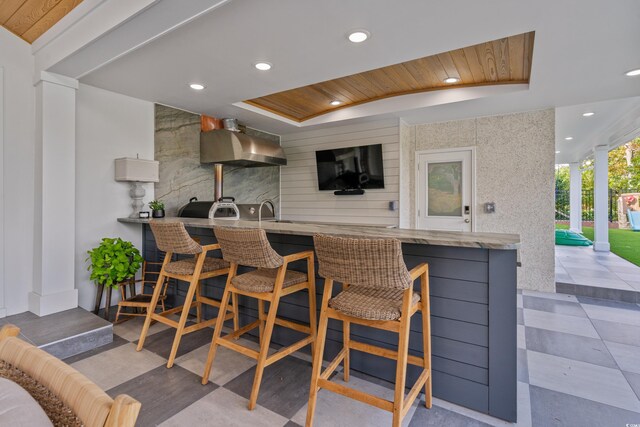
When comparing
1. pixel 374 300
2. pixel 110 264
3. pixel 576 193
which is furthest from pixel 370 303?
pixel 576 193

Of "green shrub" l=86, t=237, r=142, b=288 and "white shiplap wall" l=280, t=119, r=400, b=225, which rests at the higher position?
"white shiplap wall" l=280, t=119, r=400, b=225

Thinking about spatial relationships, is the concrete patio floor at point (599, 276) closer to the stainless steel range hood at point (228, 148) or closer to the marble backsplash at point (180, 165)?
the stainless steel range hood at point (228, 148)

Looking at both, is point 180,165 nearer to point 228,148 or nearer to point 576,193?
point 228,148

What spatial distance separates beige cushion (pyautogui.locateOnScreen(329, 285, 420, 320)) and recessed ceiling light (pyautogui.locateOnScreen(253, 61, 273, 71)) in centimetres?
215

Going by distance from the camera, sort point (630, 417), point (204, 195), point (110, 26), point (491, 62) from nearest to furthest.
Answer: point (630, 417) < point (110, 26) < point (491, 62) < point (204, 195)

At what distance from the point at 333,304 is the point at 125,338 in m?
2.18

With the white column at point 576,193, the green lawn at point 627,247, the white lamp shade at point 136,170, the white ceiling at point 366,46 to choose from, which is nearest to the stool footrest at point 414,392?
the white ceiling at point 366,46

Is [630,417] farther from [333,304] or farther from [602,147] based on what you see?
[602,147]

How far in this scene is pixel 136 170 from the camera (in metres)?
3.52

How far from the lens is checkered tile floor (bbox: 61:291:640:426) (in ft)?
5.95

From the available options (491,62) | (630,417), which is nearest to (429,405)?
(630,417)

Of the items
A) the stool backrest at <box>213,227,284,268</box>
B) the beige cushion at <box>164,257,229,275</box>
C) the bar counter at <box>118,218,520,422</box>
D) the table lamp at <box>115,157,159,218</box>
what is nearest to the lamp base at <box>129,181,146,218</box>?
the table lamp at <box>115,157,159,218</box>

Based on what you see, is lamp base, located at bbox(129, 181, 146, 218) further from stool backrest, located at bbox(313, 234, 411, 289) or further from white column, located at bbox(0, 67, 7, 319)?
stool backrest, located at bbox(313, 234, 411, 289)

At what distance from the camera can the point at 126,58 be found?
2.77 meters
